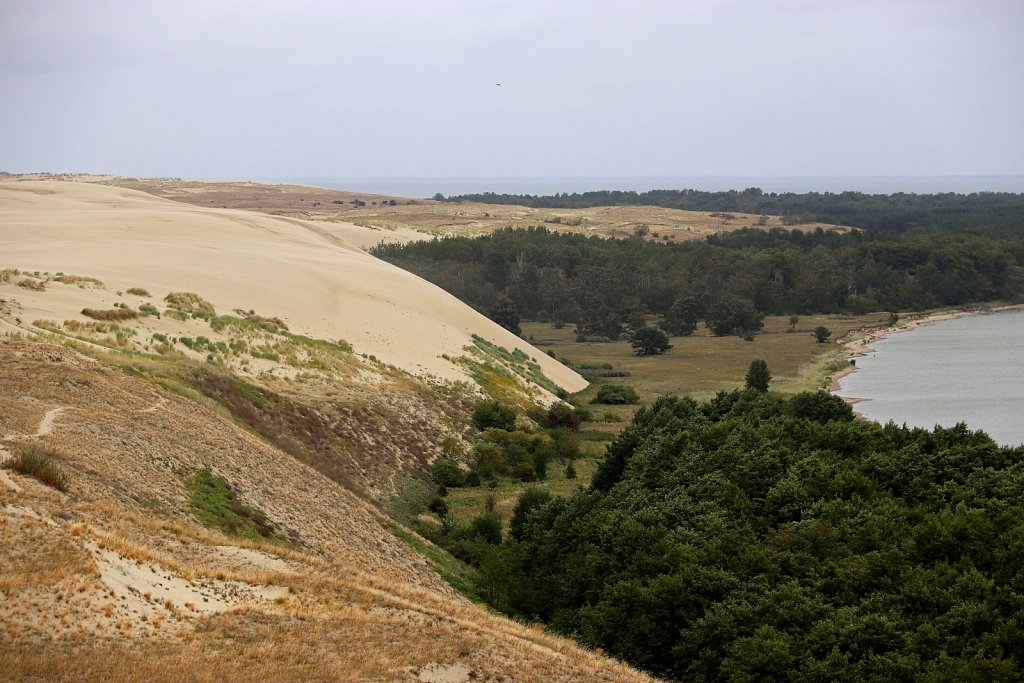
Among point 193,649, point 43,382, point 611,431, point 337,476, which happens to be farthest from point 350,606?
Result: point 611,431

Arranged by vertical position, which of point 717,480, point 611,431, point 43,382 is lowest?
point 611,431

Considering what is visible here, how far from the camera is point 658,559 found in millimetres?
17094

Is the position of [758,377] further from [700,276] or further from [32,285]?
[700,276]

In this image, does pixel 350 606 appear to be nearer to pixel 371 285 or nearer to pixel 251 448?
pixel 251 448

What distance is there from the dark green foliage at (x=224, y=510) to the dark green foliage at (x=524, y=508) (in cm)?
740

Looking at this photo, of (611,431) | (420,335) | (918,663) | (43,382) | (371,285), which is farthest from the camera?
(371,285)


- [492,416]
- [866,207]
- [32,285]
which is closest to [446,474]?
[492,416]

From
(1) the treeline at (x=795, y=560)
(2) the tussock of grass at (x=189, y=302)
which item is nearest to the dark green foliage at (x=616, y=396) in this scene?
(2) the tussock of grass at (x=189, y=302)

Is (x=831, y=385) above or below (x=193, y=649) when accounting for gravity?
below

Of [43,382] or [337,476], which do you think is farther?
[337,476]

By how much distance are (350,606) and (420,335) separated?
29.1 metres

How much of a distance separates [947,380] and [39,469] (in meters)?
47.2

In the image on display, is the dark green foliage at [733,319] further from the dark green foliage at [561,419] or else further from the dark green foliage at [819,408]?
the dark green foliage at [819,408]

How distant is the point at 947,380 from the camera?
50.8 metres
